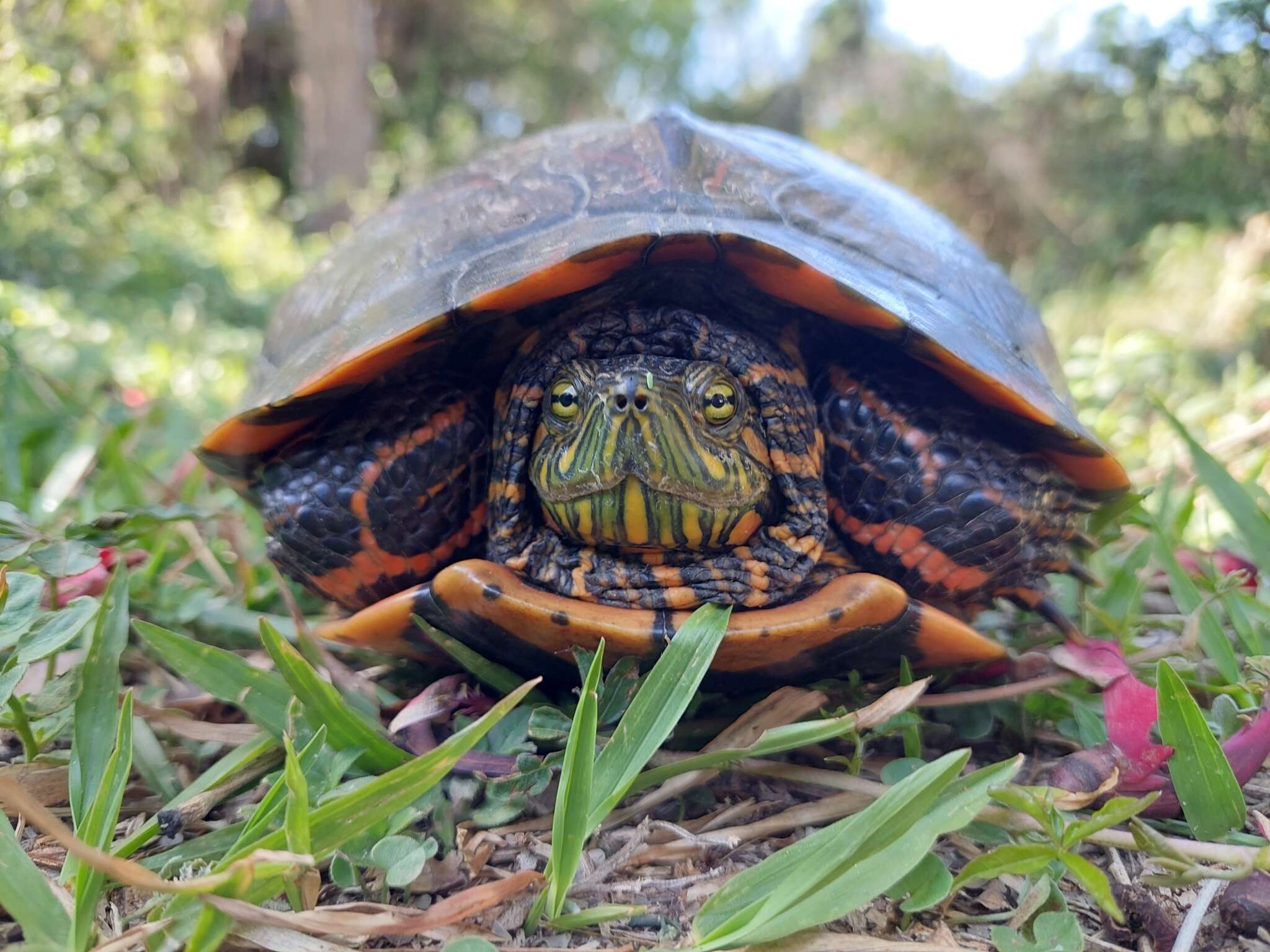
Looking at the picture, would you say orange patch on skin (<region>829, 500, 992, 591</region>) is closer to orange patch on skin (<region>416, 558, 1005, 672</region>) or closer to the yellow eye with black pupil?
orange patch on skin (<region>416, 558, 1005, 672</region>)

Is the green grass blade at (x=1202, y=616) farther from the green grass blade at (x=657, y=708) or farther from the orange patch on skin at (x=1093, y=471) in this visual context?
the green grass blade at (x=657, y=708)

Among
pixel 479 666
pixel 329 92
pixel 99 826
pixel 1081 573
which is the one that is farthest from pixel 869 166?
pixel 99 826

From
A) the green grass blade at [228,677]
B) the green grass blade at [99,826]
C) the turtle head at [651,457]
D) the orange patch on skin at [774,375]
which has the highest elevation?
the orange patch on skin at [774,375]

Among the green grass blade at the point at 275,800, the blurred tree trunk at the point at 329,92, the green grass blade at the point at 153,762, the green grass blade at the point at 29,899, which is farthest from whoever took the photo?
the blurred tree trunk at the point at 329,92

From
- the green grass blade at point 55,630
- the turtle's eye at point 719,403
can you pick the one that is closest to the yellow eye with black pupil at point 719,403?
the turtle's eye at point 719,403

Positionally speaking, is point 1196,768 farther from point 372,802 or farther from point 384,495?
point 384,495

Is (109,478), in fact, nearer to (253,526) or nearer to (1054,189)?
(253,526)

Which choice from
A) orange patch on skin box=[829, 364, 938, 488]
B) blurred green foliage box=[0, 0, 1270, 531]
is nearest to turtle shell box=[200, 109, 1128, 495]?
orange patch on skin box=[829, 364, 938, 488]

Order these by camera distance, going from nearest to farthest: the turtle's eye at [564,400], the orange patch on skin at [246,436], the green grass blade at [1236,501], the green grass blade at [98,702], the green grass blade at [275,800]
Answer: the green grass blade at [275,800]
the green grass blade at [98,702]
the turtle's eye at [564,400]
the orange patch on skin at [246,436]
the green grass blade at [1236,501]
